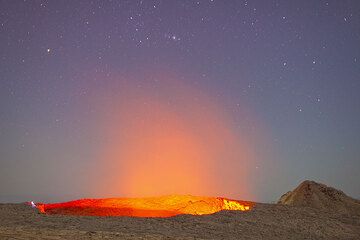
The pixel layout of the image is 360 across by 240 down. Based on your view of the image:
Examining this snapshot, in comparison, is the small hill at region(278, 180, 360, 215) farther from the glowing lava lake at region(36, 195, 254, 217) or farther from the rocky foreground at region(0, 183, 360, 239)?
the glowing lava lake at region(36, 195, 254, 217)

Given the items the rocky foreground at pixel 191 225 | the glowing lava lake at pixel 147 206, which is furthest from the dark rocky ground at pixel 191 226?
the glowing lava lake at pixel 147 206

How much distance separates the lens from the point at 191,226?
1702 cm

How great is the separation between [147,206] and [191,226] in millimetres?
9450

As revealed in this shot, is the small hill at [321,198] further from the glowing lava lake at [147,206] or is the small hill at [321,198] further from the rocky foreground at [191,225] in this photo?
the glowing lava lake at [147,206]

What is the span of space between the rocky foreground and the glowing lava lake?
3.68 m

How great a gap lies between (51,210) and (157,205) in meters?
6.15

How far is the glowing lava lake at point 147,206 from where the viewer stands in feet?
78.8

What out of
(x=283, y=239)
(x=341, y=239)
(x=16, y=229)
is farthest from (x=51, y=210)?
(x=341, y=239)

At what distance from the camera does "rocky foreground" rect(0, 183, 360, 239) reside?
14070 millimetres

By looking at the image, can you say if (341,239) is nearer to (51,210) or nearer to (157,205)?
(157,205)

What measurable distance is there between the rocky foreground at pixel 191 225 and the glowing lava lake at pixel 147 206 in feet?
12.1

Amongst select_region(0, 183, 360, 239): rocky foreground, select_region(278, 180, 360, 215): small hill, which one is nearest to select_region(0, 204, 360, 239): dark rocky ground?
select_region(0, 183, 360, 239): rocky foreground

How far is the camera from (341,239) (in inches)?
730

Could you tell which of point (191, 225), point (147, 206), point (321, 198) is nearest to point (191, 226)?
point (191, 225)
